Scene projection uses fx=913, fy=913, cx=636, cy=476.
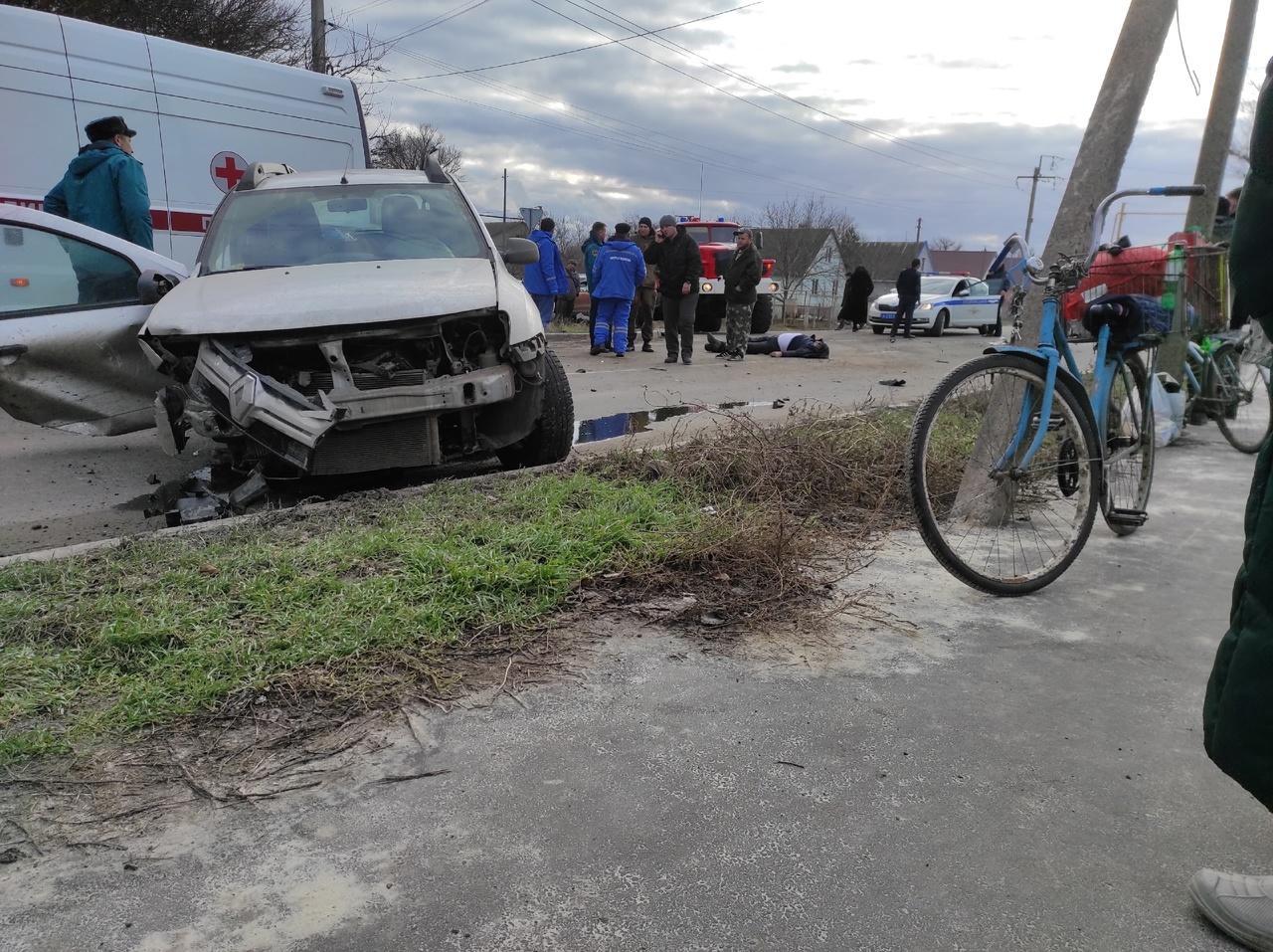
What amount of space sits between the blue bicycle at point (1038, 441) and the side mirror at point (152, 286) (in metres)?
4.28

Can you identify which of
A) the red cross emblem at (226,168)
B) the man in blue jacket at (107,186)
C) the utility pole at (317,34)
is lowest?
the man in blue jacket at (107,186)

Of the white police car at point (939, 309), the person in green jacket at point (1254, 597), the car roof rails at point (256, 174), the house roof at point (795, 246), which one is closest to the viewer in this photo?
the person in green jacket at point (1254, 597)

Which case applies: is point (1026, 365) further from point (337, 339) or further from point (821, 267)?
point (821, 267)

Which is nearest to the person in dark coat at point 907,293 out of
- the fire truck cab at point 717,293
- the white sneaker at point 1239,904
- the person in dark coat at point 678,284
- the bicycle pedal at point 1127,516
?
the fire truck cab at point 717,293

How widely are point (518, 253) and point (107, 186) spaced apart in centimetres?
338

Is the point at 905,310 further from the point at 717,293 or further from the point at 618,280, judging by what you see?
the point at 618,280

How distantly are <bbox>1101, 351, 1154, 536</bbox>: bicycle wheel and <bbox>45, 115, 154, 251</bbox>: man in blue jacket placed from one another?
663cm

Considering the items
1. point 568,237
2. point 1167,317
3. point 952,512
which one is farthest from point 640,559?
point 568,237

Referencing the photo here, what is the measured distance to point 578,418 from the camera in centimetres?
780

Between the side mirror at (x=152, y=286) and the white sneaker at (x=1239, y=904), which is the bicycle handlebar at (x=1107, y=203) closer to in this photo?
the white sneaker at (x=1239, y=904)

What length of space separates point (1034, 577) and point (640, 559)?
159 centimetres

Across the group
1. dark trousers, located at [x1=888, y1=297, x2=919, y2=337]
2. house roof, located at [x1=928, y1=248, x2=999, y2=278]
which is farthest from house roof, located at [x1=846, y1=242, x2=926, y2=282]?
dark trousers, located at [x1=888, y1=297, x2=919, y2=337]

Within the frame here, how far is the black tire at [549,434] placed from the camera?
5.35m

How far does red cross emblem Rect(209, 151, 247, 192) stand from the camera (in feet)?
30.6
